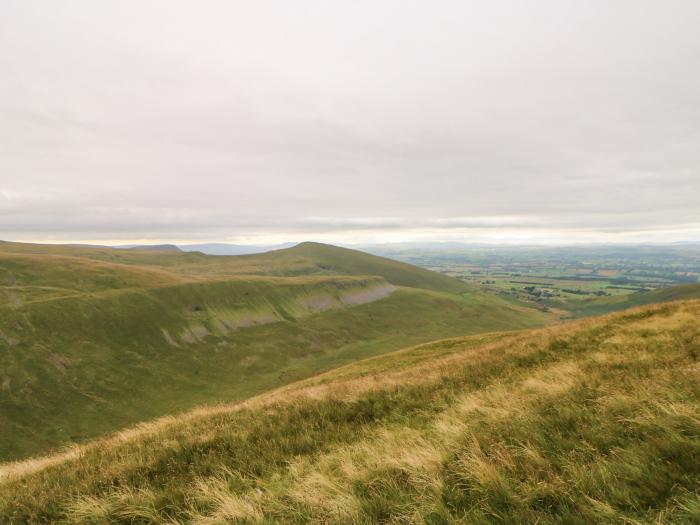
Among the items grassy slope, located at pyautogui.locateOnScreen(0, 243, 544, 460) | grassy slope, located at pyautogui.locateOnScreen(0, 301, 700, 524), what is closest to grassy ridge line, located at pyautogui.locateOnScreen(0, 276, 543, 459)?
grassy slope, located at pyautogui.locateOnScreen(0, 243, 544, 460)

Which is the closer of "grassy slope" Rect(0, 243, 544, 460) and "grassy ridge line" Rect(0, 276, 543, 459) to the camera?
"grassy ridge line" Rect(0, 276, 543, 459)

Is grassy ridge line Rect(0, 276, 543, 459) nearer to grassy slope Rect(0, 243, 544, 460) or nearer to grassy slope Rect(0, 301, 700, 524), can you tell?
grassy slope Rect(0, 243, 544, 460)

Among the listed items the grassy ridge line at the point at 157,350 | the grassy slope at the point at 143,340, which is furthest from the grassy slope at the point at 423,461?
the grassy ridge line at the point at 157,350

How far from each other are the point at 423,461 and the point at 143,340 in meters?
103

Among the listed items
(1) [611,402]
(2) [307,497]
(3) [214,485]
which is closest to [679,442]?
(1) [611,402]

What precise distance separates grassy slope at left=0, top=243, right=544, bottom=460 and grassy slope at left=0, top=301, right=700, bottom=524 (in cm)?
5832

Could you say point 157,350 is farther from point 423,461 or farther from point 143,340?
point 423,461

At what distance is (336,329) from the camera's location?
140000 mm

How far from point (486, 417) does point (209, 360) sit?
99088 millimetres

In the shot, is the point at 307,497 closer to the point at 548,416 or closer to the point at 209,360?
the point at 548,416

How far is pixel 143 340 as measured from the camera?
90562 millimetres

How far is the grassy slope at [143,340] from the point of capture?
2397 inches

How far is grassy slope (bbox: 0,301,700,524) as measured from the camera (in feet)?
15.4

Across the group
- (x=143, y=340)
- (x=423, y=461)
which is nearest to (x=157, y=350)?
(x=143, y=340)
